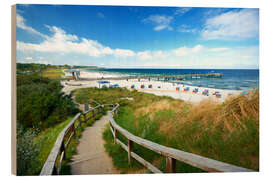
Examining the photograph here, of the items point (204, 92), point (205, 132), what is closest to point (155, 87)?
point (204, 92)

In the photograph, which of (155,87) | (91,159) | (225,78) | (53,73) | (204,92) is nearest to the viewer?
(91,159)

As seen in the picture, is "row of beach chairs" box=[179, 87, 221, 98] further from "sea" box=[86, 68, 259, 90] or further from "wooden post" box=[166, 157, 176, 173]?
"wooden post" box=[166, 157, 176, 173]

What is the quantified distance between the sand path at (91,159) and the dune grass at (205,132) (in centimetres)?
→ 12

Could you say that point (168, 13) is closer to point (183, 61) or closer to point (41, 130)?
point (183, 61)

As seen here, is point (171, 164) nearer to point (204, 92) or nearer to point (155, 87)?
point (204, 92)

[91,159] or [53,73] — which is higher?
[53,73]

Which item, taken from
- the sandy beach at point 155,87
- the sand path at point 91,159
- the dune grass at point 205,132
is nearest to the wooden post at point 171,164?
the dune grass at point 205,132

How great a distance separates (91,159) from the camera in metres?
2.02

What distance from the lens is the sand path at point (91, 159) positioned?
1897 millimetres

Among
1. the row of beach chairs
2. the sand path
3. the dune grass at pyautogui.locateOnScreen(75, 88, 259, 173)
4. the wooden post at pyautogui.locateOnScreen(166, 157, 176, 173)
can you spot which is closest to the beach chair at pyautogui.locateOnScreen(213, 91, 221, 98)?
the row of beach chairs

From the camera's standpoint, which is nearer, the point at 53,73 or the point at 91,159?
the point at 91,159

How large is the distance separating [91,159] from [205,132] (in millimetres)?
1736

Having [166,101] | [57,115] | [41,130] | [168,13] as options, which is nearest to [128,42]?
[168,13]
